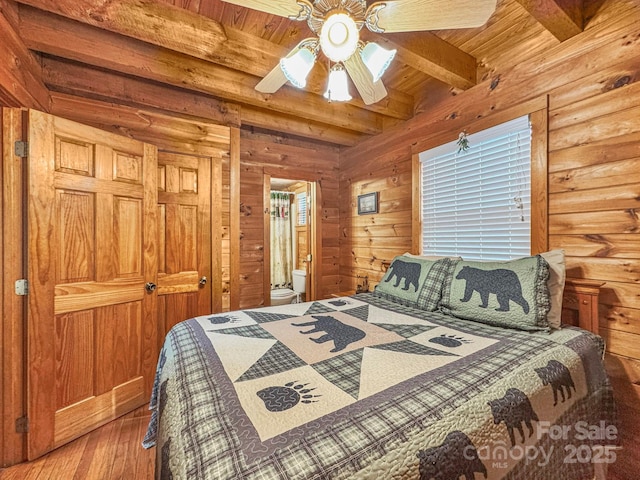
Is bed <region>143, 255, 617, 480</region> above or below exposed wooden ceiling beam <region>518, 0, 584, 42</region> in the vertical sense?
below

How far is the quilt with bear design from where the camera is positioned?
0.68m

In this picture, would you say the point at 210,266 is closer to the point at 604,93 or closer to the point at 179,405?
the point at 179,405

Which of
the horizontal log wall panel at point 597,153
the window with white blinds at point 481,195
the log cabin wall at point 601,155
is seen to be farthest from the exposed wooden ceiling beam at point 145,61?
the horizontal log wall panel at point 597,153

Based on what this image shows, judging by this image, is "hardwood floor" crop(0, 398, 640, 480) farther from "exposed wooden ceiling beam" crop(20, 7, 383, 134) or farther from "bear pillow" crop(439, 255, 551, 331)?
"exposed wooden ceiling beam" crop(20, 7, 383, 134)

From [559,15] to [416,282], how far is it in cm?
169

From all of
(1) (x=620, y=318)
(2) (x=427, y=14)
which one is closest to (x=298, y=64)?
(2) (x=427, y=14)

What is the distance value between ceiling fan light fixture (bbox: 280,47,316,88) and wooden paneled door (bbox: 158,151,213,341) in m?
1.40

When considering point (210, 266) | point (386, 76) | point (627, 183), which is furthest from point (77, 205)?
point (627, 183)

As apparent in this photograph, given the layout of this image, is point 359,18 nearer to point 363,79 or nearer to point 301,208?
point 363,79

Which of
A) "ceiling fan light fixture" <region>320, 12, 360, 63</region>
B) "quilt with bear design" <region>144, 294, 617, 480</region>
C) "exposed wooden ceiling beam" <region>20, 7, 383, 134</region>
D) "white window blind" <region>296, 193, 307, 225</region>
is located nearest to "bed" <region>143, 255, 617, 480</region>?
"quilt with bear design" <region>144, 294, 617, 480</region>

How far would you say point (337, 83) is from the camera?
1.63 m

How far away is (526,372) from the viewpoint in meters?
1.06

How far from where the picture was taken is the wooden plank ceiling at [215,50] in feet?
5.37

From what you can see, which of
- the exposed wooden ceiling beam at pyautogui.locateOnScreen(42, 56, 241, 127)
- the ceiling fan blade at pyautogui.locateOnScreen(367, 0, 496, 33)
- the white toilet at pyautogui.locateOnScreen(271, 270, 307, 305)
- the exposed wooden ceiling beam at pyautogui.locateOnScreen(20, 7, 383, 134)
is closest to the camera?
the ceiling fan blade at pyautogui.locateOnScreen(367, 0, 496, 33)
